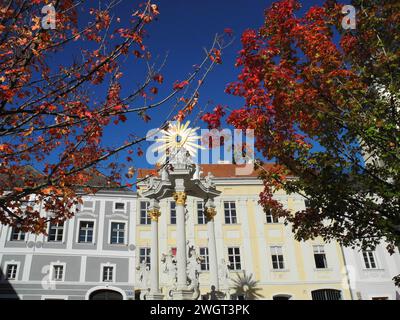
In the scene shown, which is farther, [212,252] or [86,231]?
[86,231]

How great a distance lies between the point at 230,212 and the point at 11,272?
16070mm

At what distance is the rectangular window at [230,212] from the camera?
2747 centimetres

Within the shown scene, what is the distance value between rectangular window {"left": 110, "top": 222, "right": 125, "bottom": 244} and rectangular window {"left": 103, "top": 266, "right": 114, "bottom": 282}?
6.27 feet

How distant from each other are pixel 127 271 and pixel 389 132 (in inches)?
892

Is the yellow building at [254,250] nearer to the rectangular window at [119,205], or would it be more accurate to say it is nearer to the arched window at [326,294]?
the arched window at [326,294]

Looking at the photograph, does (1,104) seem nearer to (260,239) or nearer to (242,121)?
(242,121)

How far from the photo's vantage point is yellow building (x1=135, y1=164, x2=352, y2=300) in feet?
82.9

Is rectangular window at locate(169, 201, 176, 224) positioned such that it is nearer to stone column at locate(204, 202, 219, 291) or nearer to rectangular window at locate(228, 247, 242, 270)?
rectangular window at locate(228, 247, 242, 270)

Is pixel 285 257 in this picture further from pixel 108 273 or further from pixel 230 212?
pixel 108 273

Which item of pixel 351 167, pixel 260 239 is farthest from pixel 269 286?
pixel 351 167

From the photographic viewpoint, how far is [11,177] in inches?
300

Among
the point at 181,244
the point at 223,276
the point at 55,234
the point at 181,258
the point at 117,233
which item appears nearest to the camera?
the point at 181,258

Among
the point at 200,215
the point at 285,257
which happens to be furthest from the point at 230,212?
the point at 285,257

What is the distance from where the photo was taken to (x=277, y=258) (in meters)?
26.3
